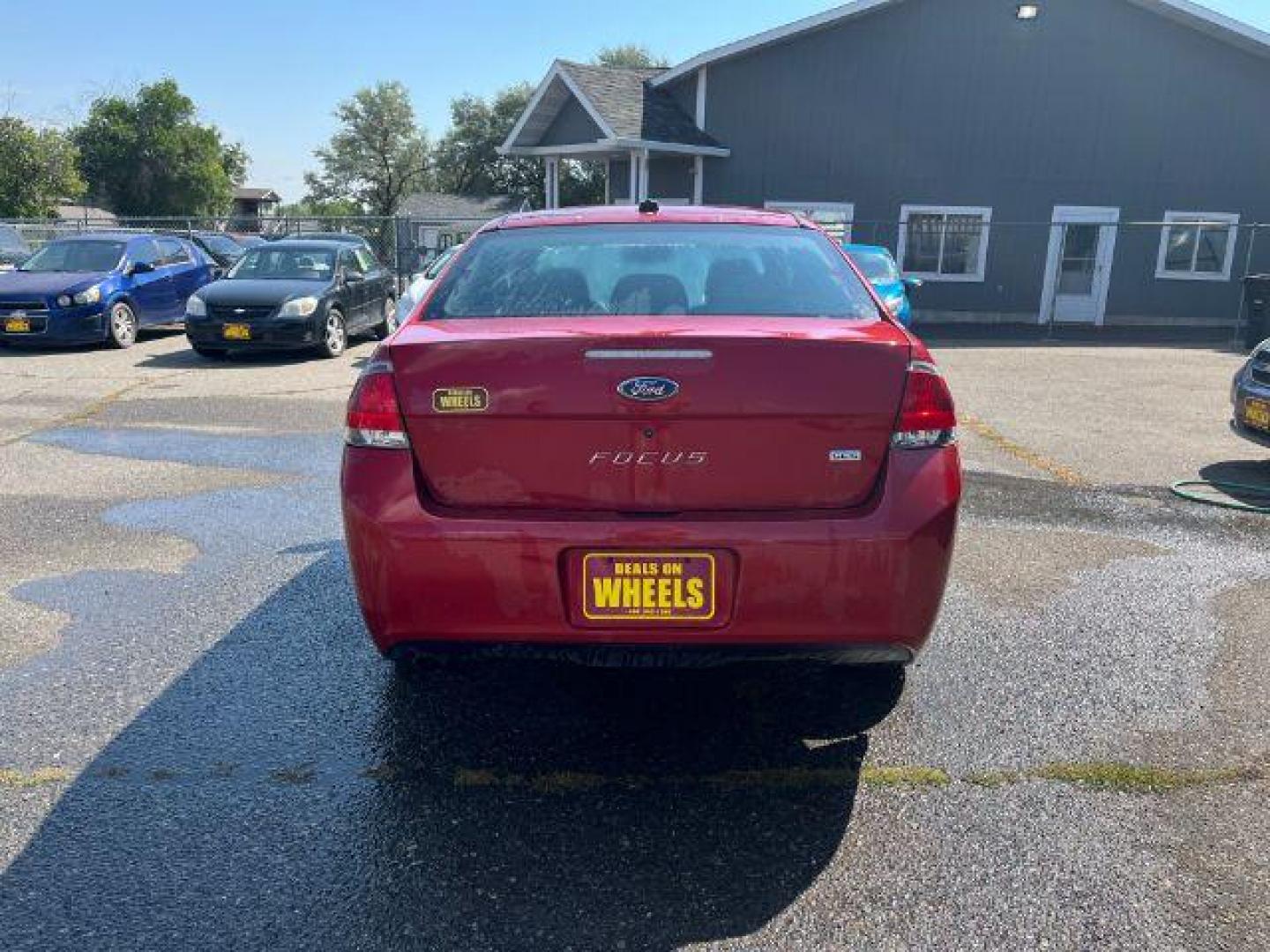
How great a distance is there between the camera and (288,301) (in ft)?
39.0

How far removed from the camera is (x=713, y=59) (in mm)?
18422

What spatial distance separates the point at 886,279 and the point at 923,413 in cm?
938

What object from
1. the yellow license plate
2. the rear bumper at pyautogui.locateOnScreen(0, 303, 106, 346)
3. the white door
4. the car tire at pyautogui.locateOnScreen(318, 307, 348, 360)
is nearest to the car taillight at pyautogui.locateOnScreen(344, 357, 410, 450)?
the yellow license plate

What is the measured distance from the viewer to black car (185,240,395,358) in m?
11.8

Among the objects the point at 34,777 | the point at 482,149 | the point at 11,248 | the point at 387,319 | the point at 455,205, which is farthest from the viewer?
the point at 482,149

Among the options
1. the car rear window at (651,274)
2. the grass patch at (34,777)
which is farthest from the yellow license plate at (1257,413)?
the grass patch at (34,777)

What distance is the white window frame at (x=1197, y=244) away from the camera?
62.0ft

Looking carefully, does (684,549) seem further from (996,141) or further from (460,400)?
(996,141)

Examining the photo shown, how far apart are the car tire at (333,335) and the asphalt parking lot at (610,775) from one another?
24.3 feet

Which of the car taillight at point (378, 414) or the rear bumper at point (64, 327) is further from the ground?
the car taillight at point (378, 414)

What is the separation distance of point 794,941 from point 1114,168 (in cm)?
2008

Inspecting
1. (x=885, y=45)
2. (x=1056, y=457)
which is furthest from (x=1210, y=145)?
(x=1056, y=457)

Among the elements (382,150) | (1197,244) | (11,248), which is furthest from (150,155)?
(1197,244)

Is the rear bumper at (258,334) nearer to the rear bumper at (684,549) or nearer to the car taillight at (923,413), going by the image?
the rear bumper at (684,549)
